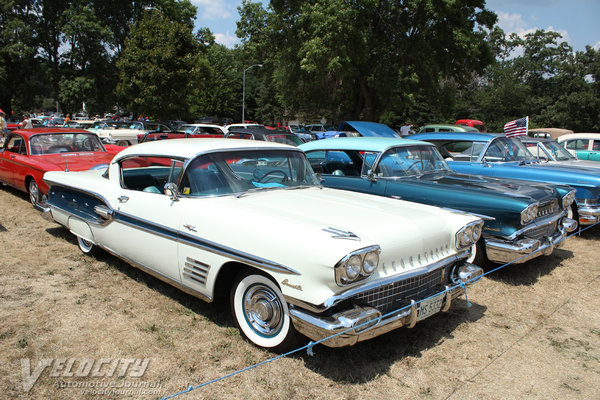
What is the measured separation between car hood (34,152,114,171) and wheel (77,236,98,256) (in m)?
1.91

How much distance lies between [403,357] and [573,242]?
5125mm

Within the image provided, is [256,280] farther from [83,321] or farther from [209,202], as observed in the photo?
[83,321]

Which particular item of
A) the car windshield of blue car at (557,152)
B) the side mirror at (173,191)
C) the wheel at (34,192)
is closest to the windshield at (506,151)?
the car windshield of blue car at (557,152)

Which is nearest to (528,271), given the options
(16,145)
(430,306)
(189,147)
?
(430,306)

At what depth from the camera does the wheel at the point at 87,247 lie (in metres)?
5.30

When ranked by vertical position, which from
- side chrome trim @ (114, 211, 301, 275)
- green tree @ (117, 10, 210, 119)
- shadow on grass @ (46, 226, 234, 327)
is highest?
green tree @ (117, 10, 210, 119)

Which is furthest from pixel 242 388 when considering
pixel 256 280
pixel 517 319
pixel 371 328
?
pixel 517 319

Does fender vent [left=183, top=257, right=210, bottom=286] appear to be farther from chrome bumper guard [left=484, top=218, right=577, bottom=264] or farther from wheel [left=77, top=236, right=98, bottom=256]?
chrome bumper guard [left=484, top=218, right=577, bottom=264]

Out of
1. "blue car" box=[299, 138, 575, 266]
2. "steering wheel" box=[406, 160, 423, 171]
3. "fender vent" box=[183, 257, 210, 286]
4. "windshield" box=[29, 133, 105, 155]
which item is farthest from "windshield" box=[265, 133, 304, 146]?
"fender vent" box=[183, 257, 210, 286]

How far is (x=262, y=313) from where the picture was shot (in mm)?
3250

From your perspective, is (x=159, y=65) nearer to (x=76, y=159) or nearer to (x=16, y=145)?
(x=16, y=145)

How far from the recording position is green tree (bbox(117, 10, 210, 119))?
2333cm

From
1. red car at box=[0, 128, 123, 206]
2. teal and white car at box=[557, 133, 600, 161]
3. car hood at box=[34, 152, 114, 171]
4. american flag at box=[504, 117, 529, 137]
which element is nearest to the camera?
car hood at box=[34, 152, 114, 171]

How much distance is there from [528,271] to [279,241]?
395 centimetres
